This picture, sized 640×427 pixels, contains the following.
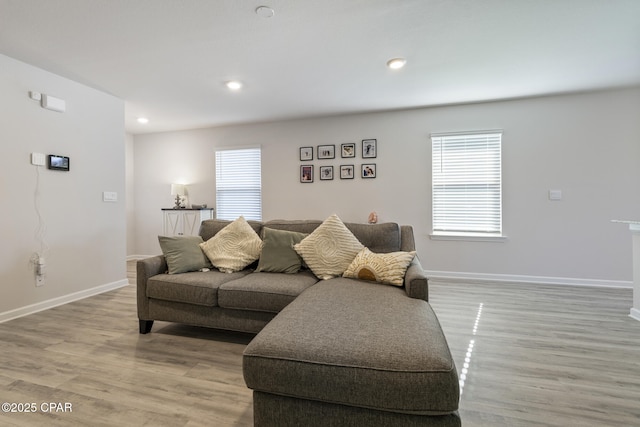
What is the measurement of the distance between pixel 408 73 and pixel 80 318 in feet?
12.9

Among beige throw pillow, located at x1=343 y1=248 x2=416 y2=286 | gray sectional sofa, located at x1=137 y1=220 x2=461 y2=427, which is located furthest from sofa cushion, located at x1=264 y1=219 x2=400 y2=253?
gray sectional sofa, located at x1=137 y1=220 x2=461 y2=427

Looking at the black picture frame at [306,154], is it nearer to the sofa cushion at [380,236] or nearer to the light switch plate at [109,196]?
the sofa cushion at [380,236]

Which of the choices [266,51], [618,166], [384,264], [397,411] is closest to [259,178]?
[266,51]

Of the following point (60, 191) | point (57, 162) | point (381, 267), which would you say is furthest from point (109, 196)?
point (381, 267)

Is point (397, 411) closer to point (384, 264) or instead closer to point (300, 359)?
point (300, 359)

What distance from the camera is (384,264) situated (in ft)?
7.08

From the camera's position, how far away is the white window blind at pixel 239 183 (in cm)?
496

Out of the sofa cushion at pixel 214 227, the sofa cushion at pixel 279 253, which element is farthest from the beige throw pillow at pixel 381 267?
the sofa cushion at pixel 214 227

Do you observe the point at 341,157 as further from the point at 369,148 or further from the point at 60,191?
the point at 60,191

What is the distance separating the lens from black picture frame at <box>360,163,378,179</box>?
14.4 feet

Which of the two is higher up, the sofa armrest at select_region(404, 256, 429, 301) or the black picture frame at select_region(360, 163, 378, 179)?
the black picture frame at select_region(360, 163, 378, 179)

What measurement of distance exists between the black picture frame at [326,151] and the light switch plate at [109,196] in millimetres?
2771

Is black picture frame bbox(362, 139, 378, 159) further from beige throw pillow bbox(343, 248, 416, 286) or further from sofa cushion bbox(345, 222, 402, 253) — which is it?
beige throw pillow bbox(343, 248, 416, 286)

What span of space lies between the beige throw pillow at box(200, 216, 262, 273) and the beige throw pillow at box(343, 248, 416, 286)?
2.87ft
